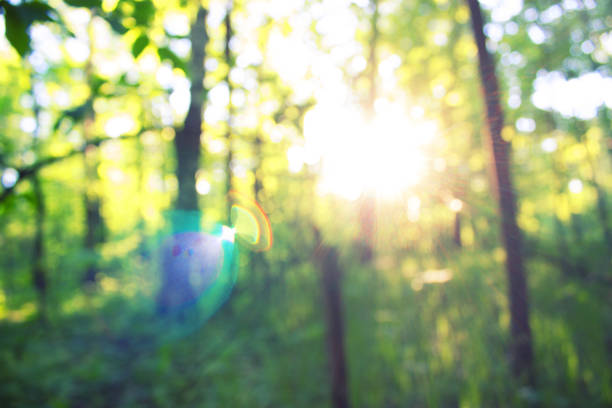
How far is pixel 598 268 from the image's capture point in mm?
5984

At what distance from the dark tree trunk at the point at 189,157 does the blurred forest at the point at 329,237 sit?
0.03 metres

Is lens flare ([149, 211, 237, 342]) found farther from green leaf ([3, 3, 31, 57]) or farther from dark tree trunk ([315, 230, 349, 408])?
green leaf ([3, 3, 31, 57])

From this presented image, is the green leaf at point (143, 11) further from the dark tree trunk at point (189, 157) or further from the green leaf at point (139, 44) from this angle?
the dark tree trunk at point (189, 157)

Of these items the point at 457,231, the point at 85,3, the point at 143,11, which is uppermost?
the point at 143,11

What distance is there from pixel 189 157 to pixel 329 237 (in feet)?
6.65

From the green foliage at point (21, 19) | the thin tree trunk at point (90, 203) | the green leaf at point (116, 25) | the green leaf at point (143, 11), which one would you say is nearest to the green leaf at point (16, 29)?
the green foliage at point (21, 19)

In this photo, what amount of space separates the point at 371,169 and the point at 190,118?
2.49 m

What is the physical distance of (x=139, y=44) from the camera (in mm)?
1374

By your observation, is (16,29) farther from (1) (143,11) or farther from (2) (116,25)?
(1) (143,11)

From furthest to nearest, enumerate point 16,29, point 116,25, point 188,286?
point 188,286 → point 116,25 → point 16,29

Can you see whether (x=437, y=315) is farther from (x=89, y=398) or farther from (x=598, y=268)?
(x=89, y=398)

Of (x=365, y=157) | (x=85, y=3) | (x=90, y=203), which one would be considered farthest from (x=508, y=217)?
(x=90, y=203)

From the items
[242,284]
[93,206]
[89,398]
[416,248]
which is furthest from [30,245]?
[416,248]

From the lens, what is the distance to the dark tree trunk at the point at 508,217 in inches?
126
